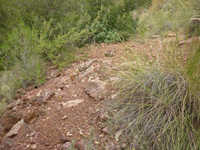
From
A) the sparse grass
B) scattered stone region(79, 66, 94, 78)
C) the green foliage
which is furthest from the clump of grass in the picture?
the green foliage

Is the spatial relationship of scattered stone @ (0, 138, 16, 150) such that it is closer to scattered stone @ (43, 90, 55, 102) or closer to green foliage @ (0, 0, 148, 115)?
scattered stone @ (43, 90, 55, 102)

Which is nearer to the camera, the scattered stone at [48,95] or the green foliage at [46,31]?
the scattered stone at [48,95]

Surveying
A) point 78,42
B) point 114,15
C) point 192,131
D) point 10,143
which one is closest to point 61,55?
point 78,42

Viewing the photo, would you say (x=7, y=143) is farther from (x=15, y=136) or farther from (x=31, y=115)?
(x=31, y=115)

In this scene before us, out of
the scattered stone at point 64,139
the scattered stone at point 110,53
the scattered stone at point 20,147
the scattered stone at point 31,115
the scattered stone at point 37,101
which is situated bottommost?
the scattered stone at point 20,147

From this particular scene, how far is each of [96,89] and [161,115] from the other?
43.4 inches

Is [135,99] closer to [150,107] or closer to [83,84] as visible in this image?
[150,107]

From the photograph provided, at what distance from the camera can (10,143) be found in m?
2.29

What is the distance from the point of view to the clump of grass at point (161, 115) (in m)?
1.85

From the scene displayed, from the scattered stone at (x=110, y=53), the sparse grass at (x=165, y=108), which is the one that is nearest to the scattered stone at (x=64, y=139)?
the sparse grass at (x=165, y=108)

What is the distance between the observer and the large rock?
271 cm

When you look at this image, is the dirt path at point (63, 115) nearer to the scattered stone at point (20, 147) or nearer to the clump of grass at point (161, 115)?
the scattered stone at point (20, 147)

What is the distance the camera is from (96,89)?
283 centimetres

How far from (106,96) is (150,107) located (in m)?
0.73
